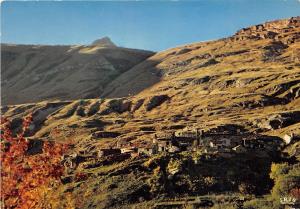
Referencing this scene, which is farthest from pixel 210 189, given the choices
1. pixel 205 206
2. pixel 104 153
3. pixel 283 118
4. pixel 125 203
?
pixel 283 118

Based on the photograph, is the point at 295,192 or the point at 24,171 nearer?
the point at 24,171

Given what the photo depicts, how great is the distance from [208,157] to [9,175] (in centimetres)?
6233

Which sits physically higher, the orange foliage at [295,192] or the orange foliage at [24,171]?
the orange foliage at [24,171]

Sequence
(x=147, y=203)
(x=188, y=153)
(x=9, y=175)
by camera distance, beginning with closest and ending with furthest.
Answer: (x=9, y=175) → (x=147, y=203) → (x=188, y=153)

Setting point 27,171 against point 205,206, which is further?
point 205,206

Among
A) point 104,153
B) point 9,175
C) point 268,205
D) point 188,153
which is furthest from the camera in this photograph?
point 104,153

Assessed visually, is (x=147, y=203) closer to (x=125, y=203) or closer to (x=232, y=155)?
(x=125, y=203)

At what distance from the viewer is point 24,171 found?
39.5m

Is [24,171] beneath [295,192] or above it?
above

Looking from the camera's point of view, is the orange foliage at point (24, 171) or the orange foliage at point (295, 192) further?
the orange foliage at point (295, 192)

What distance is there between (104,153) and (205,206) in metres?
47.7

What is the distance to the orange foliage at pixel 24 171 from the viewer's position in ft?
125

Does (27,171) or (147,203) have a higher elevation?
(27,171)

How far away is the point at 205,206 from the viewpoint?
80.8 metres
